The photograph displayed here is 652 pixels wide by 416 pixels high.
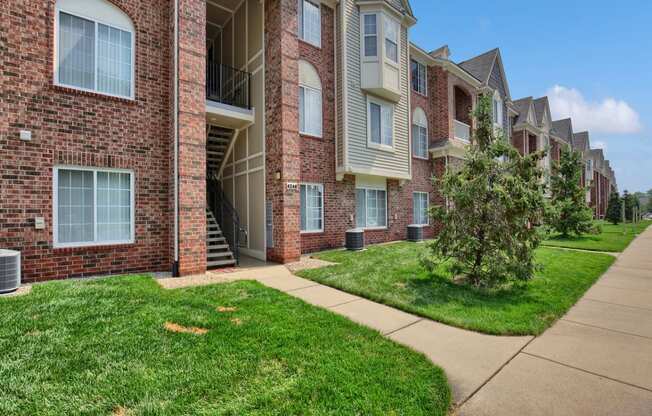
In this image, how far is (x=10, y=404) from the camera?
2.63 meters

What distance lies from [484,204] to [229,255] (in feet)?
22.7

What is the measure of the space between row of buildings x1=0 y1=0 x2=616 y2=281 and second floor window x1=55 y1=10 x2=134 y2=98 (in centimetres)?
2

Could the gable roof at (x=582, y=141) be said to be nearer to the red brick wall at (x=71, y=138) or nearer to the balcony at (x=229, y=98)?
the balcony at (x=229, y=98)

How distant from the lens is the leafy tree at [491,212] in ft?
21.1

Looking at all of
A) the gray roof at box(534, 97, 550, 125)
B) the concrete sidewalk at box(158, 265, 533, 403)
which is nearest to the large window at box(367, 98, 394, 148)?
the concrete sidewalk at box(158, 265, 533, 403)

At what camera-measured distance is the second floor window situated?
23.2 feet

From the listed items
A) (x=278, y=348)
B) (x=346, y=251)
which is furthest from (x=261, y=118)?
(x=278, y=348)

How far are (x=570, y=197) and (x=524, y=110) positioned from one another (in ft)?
37.0

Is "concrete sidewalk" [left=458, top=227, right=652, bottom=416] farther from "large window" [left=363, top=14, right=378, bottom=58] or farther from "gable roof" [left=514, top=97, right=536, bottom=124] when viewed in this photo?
"gable roof" [left=514, top=97, right=536, bottom=124]

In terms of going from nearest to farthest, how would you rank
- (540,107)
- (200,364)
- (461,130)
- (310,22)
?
(200,364), (310,22), (461,130), (540,107)

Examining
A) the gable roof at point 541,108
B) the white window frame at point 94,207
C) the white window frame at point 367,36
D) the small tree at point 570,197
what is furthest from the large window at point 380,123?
the gable roof at point 541,108

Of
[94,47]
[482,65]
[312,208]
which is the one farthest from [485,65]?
[94,47]

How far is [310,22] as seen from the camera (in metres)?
11.7

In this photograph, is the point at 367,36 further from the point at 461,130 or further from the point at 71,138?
the point at 71,138
